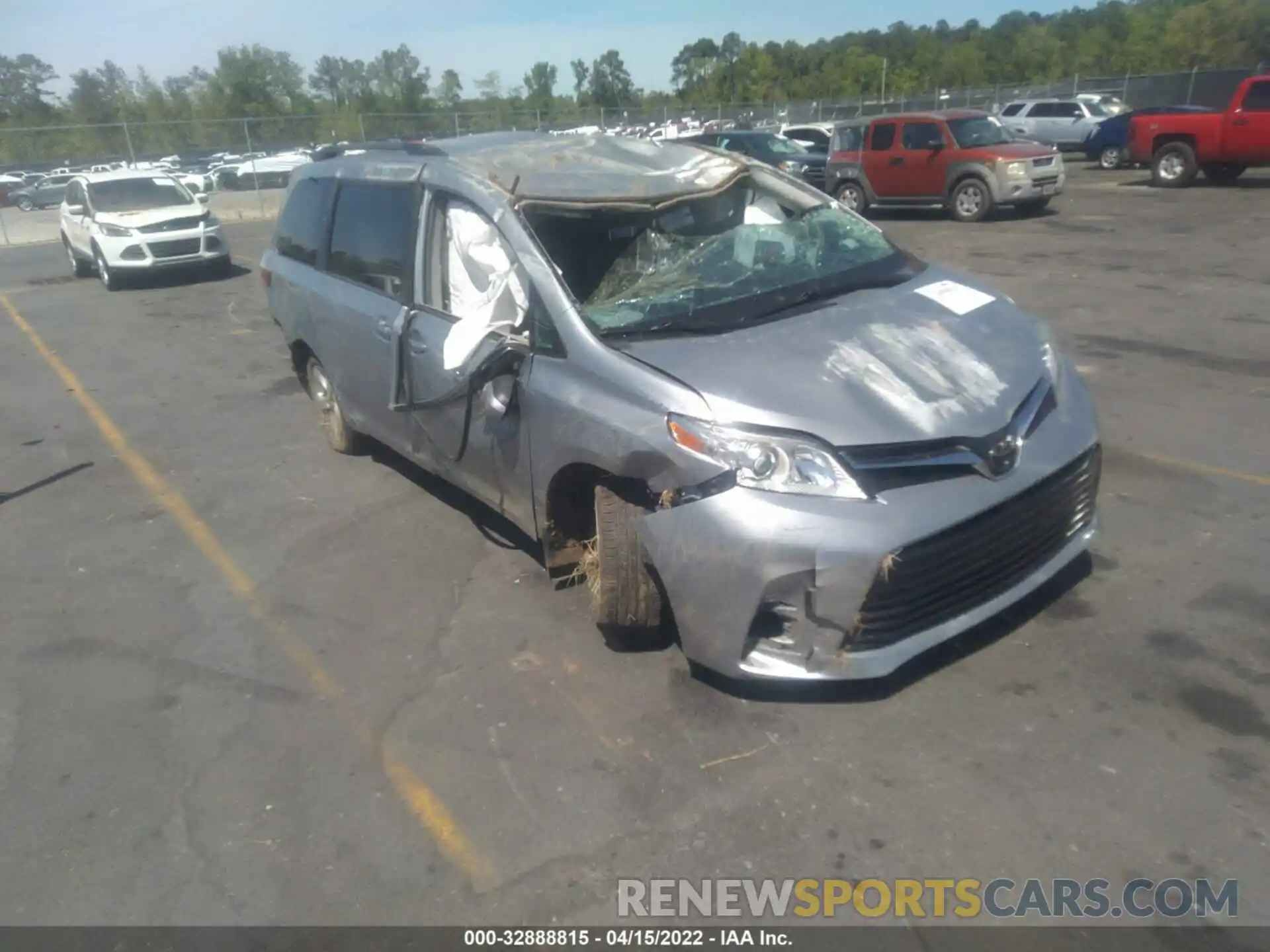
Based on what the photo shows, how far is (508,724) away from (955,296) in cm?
252

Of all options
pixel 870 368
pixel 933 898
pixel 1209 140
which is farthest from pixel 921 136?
pixel 933 898

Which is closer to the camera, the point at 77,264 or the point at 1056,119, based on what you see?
the point at 77,264

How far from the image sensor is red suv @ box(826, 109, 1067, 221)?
17078mm

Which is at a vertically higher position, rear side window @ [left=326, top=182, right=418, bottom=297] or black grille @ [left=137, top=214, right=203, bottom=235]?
rear side window @ [left=326, top=182, right=418, bottom=297]

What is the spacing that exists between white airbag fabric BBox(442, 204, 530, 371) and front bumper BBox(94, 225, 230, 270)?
1241cm

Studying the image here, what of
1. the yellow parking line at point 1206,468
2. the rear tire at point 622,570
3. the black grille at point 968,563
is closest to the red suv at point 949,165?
the yellow parking line at point 1206,468

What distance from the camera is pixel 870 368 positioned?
11.5 feet

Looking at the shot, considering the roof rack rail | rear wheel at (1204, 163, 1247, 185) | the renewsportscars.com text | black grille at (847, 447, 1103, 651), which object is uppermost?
the roof rack rail

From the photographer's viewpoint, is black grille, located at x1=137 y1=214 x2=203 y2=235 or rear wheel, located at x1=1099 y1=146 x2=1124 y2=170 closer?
black grille, located at x1=137 y1=214 x2=203 y2=235

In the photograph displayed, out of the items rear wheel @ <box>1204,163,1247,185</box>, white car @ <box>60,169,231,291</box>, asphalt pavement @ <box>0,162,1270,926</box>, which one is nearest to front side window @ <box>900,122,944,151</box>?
rear wheel @ <box>1204,163,1247,185</box>

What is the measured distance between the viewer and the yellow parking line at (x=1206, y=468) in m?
5.23

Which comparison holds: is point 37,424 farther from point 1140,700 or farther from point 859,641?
point 1140,700

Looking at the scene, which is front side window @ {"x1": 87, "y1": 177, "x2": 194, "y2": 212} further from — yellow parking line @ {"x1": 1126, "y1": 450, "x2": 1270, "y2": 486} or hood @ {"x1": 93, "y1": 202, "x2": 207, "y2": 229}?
yellow parking line @ {"x1": 1126, "y1": 450, "x2": 1270, "y2": 486}

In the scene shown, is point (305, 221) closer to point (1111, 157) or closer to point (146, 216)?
point (146, 216)
